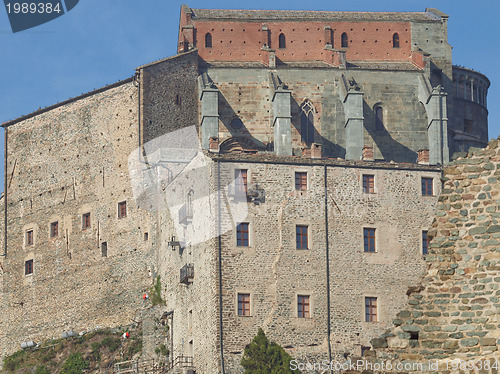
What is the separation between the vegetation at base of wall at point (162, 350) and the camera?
55.8 m

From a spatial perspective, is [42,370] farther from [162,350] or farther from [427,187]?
[427,187]

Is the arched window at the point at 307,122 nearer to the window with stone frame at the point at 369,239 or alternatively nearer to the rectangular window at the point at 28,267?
the window with stone frame at the point at 369,239

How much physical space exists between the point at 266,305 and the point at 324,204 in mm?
5245

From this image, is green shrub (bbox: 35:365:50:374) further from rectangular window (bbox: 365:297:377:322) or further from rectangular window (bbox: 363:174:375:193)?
rectangular window (bbox: 363:174:375:193)

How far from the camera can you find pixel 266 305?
49.3 meters

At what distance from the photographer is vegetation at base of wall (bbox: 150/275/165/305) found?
58884 mm

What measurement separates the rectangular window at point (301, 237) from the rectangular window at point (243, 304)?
10.7ft

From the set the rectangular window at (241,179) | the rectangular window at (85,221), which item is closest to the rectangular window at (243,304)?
the rectangular window at (241,179)

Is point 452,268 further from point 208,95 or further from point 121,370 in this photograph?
point 208,95

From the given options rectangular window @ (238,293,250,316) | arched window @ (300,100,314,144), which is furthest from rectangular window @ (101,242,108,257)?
rectangular window @ (238,293,250,316)

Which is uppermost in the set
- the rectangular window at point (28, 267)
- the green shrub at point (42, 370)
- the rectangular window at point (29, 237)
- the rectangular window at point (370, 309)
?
the rectangular window at point (29, 237)

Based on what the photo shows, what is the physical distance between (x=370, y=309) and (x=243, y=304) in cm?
540

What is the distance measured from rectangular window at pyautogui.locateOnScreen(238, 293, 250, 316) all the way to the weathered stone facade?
137 mm

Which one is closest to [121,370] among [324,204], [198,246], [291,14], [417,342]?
[198,246]
